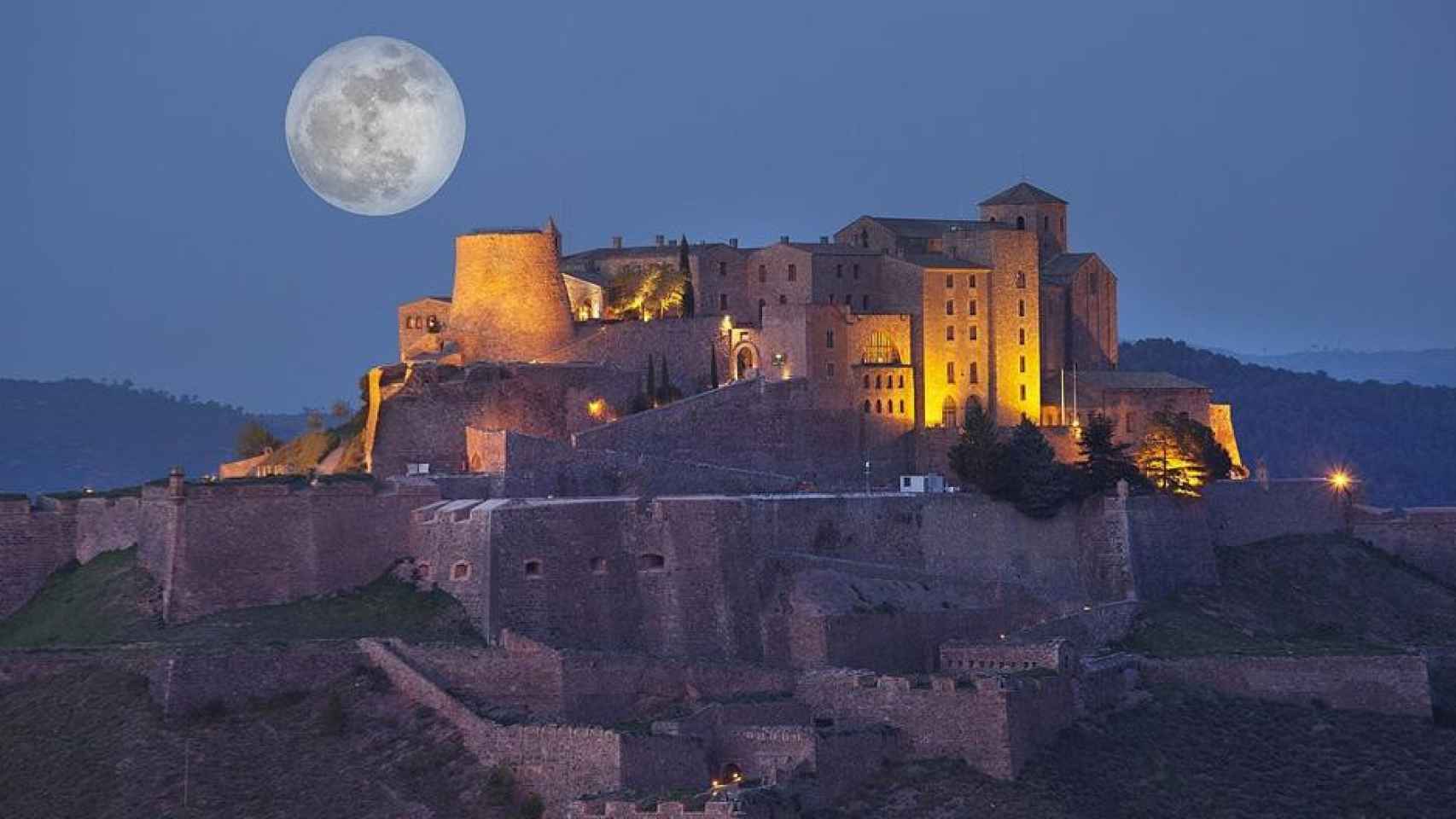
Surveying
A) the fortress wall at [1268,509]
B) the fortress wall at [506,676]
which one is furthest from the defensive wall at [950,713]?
the fortress wall at [1268,509]

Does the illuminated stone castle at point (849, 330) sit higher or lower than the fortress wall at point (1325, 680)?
higher

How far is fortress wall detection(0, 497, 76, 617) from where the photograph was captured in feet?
221

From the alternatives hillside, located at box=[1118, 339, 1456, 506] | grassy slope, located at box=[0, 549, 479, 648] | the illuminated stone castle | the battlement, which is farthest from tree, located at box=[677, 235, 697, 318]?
hillside, located at box=[1118, 339, 1456, 506]

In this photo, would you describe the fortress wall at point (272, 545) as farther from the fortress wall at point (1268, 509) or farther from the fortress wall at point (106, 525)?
the fortress wall at point (1268, 509)

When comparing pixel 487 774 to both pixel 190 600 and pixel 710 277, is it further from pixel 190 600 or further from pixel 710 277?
pixel 710 277

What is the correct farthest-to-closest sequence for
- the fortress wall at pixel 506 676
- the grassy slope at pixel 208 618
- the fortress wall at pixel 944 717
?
the grassy slope at pixel 208 618 → the fortress wall at pixel 506 676 → the fortress wall at pixel 944 717

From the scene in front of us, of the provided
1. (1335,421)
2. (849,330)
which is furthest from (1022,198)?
(1335,421)

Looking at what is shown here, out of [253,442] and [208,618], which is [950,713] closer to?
[208,618]

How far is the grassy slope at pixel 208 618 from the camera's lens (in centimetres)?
6019

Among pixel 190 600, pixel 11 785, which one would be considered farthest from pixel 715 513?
pixel 11 785

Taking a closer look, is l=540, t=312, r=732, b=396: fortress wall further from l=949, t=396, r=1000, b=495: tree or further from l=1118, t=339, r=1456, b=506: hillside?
l=1118, t=339, r=1456, b=506: hillside

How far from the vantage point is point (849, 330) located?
75375 mm

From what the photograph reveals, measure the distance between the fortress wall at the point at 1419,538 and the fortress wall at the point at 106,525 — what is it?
30.6m

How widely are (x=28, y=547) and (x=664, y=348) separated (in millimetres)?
16513
